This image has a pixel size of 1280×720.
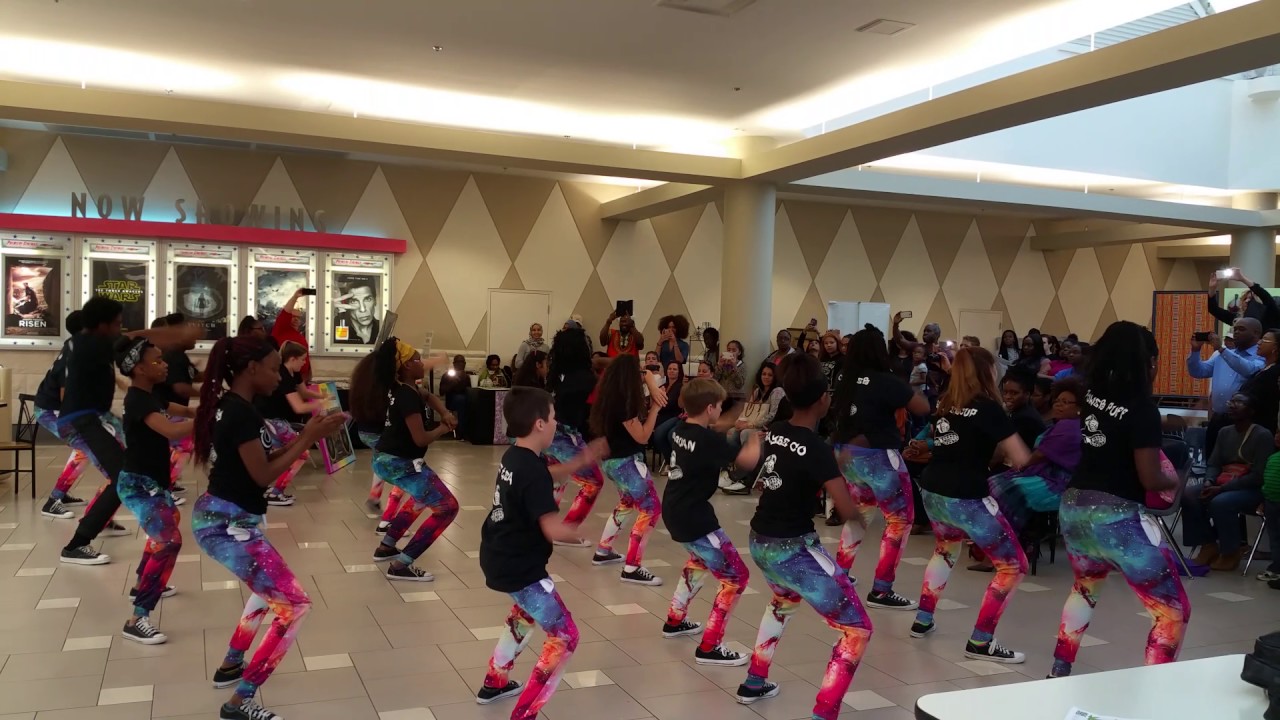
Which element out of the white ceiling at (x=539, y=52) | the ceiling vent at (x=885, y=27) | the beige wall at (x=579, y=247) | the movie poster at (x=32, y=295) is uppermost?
the ceiling vent at (x=885, y=27)

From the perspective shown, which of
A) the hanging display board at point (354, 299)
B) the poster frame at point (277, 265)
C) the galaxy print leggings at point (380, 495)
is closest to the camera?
the galaxy print leggings at point (380, 495)

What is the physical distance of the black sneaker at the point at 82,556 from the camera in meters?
6.05

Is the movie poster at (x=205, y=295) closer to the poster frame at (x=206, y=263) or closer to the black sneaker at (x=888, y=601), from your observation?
the poster frame at (x=206, y=263)

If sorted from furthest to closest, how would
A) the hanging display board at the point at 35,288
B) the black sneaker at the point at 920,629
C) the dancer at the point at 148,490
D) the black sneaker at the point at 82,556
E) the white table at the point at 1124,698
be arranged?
the hanging display board at the point at 35,288
the black sneaker at the point at 82,556
the black sneaker at the point at 920,629
the dancer at the point at 148,490
the white table at the point at 1124,698

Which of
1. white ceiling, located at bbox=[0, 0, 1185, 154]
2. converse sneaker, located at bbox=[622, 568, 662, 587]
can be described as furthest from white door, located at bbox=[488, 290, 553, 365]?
converse sneaker, located at bbox=[622, 568, 662, 587]

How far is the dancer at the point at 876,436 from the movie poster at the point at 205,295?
10.1 metres

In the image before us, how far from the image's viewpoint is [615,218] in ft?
50.1

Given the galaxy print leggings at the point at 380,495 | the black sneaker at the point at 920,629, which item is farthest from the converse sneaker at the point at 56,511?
the black sneaker at the point at 920,629

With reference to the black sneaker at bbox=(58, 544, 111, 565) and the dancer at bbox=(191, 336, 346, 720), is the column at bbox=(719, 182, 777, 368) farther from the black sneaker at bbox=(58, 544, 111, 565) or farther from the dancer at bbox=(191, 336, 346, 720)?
the dancer at bbox=(191, 336, 346, 720)

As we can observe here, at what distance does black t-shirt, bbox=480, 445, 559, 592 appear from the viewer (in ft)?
11.0

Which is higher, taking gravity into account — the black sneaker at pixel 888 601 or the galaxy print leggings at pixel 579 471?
the galaxy print leggings at pixel 579 471

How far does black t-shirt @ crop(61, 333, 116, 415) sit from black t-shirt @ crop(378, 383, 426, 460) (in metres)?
1.78

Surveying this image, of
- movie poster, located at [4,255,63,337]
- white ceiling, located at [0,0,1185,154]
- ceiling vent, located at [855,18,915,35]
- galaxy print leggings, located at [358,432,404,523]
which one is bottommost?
galaxy print leggings, located at [358,432,404,523]

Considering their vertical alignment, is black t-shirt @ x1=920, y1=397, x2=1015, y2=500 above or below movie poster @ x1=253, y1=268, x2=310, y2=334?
below
